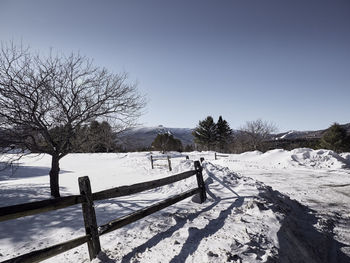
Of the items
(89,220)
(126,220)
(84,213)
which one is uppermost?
(84,213)

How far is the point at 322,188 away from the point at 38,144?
40.6 feet

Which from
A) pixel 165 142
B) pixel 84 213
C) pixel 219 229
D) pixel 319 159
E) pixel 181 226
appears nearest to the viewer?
pixel 84 213

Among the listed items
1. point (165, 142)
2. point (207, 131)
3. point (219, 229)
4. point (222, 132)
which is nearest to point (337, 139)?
point (222, 132)

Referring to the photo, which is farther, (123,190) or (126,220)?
(123,190)

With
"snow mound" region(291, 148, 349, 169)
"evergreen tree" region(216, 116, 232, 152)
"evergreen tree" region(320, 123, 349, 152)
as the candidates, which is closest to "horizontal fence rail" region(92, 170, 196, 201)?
"snow mound" region(291, 148, 349, 169)

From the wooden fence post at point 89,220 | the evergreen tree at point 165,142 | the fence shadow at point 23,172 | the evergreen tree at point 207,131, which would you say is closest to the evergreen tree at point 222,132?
the evergreen tree at point 207,131

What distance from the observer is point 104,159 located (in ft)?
98.8

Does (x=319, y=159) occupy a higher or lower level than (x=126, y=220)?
lower

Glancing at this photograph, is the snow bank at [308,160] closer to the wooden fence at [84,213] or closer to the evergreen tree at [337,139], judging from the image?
the wooden fence at [84,213]

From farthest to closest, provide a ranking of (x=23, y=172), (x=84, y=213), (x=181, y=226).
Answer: (x=23, y=172)
(x=181, y=226)
(x=84, y=213)

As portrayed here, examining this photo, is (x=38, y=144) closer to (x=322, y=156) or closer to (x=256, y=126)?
(x=322, y=156)

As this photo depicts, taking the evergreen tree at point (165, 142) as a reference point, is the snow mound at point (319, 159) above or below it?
below

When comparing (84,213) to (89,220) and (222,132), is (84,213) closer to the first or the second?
(89,220)

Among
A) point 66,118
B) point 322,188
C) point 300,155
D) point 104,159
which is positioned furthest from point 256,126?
point 66,118
